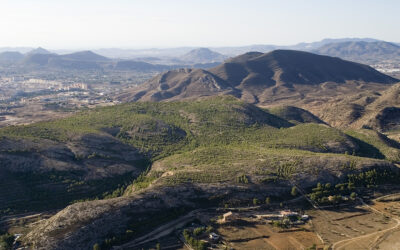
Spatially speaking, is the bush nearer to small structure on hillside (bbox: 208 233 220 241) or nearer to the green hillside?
the green hillside

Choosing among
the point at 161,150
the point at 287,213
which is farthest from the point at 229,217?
the point at 161,150

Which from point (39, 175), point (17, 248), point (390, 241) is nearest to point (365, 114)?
point (390, 241)

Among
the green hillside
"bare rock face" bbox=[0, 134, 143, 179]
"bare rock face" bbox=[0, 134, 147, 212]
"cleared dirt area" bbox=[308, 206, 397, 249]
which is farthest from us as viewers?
"bare rock face" bbox=[0, 134, 143, 179]

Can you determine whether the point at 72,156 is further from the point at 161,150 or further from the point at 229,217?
the point at 229,217

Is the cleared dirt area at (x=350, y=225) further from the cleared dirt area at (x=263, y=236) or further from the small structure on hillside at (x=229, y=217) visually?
the small structure on hillside at (x=229, y=217)

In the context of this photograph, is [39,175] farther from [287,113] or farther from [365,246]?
[287,113]

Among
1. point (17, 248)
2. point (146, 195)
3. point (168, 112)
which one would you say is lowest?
point (17, 248)

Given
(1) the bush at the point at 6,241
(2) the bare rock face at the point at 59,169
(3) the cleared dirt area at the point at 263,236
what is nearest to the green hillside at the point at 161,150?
(2) the bare rock face at the point at 59,169

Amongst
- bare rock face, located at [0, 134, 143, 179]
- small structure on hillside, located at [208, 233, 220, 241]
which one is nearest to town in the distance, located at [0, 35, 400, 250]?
small structure on hillside, located at [208, 233, 220, 241]
